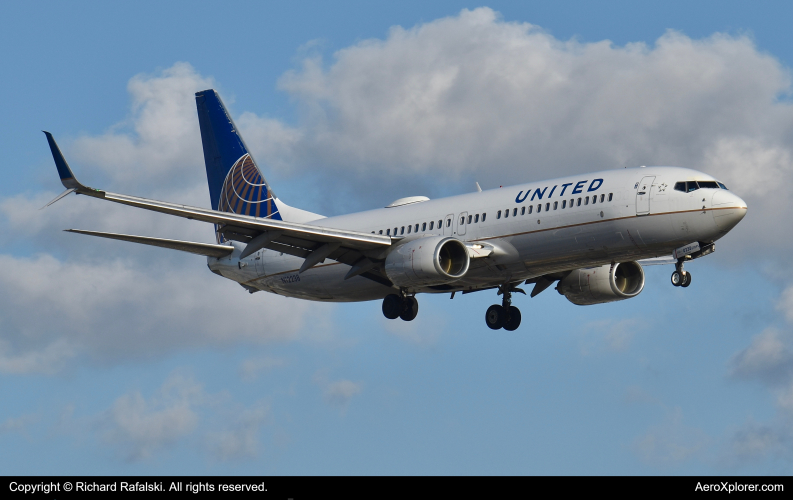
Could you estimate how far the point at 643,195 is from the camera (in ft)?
129

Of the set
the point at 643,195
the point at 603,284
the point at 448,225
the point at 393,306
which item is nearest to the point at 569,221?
the point at 643,195

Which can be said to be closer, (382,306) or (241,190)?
(382,306)

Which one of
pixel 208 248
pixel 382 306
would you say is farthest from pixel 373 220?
pixel 208 248

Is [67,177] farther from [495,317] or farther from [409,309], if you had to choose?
Result: [495,317]

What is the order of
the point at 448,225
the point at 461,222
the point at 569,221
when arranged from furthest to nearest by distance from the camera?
the point at 448,225 → the point at 461,222 → the point at 569,221

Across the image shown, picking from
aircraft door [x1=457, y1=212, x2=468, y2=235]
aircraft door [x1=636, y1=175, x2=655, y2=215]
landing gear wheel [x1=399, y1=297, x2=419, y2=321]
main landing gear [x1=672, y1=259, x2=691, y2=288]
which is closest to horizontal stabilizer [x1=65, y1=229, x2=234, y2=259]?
landing gear wheel [x1=399, y1=297, x2=419, y2=321]

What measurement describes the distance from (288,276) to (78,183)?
612 inches

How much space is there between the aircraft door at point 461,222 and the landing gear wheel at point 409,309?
421 cm

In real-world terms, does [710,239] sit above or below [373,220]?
below

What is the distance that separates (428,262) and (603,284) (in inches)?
424

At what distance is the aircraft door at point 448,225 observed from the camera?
145ft

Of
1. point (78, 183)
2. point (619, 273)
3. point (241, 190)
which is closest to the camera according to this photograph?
point (78, 183)

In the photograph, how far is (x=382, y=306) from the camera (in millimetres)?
46531

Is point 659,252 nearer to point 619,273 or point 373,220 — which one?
point 619,273
